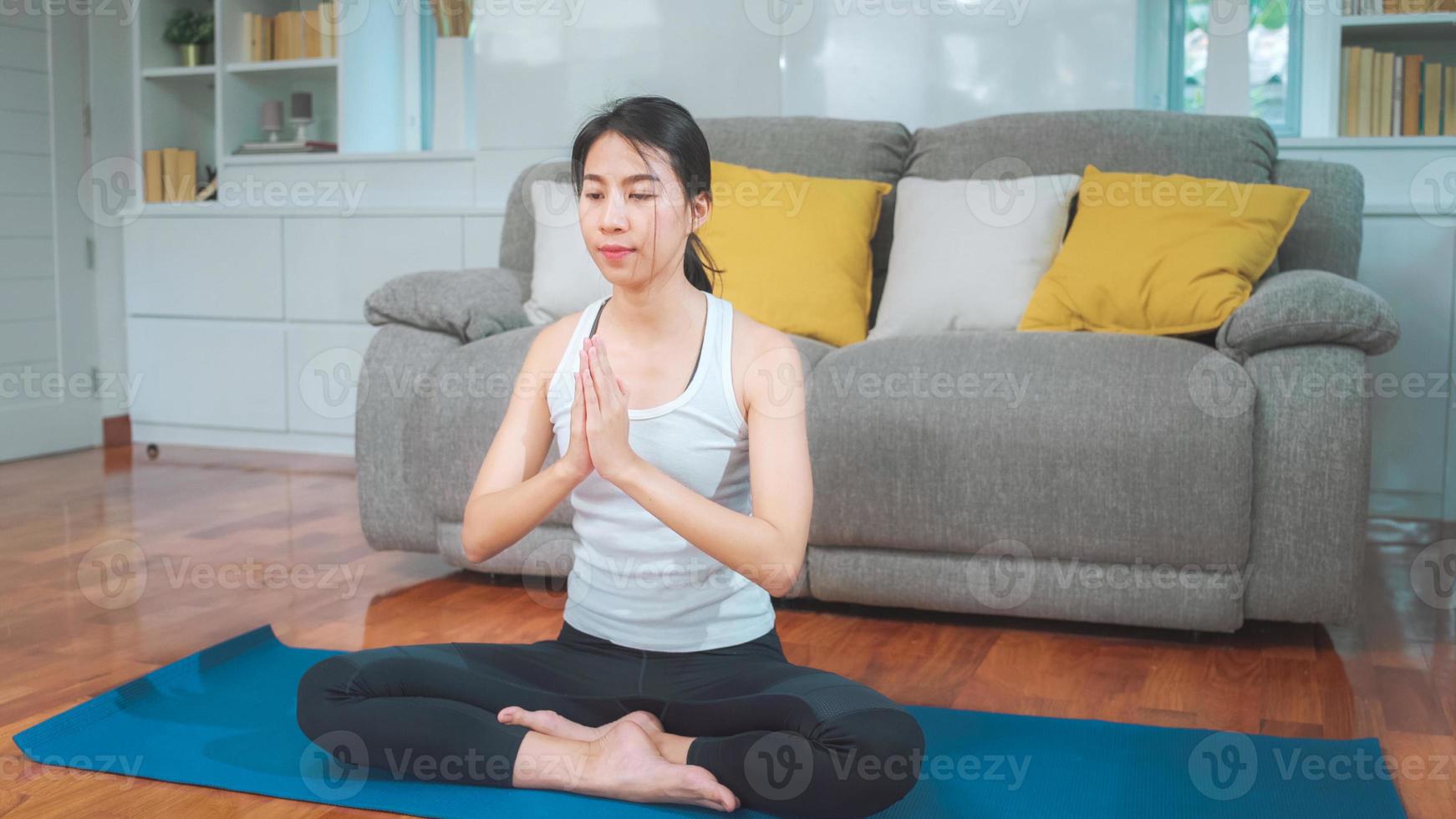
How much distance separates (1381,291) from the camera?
3.08m

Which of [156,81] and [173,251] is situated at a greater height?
[156,81]

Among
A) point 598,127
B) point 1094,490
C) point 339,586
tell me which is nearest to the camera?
point 598,127

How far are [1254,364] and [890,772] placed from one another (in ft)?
3.71

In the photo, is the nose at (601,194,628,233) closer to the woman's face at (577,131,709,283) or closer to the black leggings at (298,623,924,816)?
the woman's face at (577,131,709,283)

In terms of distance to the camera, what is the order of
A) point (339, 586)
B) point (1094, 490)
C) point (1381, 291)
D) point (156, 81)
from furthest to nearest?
point (156, 81)
point (1381, 291)
point (339, 586)
point (1094, 490)

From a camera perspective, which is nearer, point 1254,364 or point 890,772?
point 890,772

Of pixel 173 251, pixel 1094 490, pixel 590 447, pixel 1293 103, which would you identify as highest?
pixel 1293 103

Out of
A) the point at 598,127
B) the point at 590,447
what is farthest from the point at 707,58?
the point at 590,447

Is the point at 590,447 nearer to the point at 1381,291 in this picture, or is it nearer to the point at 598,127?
the point at 598,127

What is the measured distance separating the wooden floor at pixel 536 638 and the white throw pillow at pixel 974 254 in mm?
639

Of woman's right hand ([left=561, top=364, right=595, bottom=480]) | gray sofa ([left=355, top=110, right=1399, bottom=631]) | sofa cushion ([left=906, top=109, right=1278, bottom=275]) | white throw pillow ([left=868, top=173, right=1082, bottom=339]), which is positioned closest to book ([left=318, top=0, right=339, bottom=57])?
gray sofa ([left=355, top=110, right=1399, bottom=631])

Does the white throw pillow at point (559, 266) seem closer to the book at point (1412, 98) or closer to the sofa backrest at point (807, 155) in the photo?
the sofa backrest at point (807, 155)

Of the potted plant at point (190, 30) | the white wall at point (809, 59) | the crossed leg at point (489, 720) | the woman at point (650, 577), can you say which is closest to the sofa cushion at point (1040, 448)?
the woman at point (650, 577)

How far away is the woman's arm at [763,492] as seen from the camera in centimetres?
131
